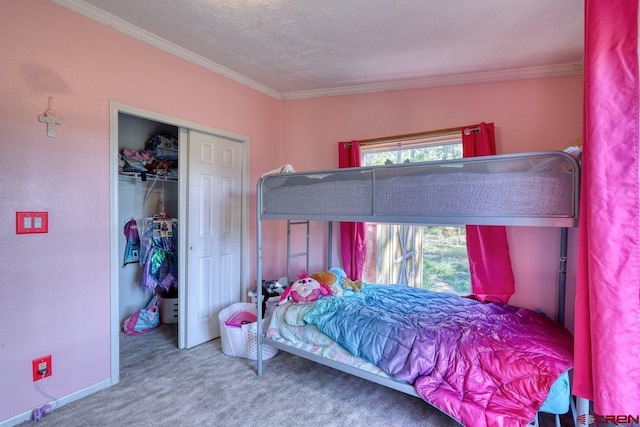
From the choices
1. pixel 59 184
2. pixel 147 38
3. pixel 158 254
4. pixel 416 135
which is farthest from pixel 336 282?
pixel 147 38

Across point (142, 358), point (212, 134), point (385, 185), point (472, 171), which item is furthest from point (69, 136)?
point (472, 171)

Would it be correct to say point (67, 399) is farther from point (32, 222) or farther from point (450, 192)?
point (450, 192)

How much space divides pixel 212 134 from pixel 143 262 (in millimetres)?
1548

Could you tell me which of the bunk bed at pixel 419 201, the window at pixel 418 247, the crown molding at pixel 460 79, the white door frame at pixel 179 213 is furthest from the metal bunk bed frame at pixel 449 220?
the crown molding at pixel 460 79

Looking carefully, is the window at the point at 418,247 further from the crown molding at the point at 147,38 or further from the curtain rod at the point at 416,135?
the crown molding at the point at 147,38

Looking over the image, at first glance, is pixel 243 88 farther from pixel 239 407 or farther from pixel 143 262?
pixel 239 407

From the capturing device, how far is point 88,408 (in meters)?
1.90

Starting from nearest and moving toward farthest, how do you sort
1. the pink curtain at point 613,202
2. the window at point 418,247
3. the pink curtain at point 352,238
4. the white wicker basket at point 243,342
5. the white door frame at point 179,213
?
the pink curtain at point 613,202 < the white door frame at point 179,213 < the white wicker basket at point 243,342 < the window at point 418,247 < the pink curtain at point 352,238

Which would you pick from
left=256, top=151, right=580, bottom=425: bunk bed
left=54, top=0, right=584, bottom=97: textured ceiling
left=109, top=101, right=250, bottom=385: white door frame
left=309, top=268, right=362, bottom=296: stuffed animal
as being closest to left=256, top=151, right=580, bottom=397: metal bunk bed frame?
left=256, top=151, right=580, bottom=425: bunk bed

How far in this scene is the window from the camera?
2820 mm

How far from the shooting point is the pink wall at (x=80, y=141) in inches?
68.3

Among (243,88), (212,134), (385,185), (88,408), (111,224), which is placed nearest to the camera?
(385,185)

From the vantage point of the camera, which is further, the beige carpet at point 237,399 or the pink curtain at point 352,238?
the pink curtain at point 352,238

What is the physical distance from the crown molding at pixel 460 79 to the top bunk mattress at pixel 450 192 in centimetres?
152
